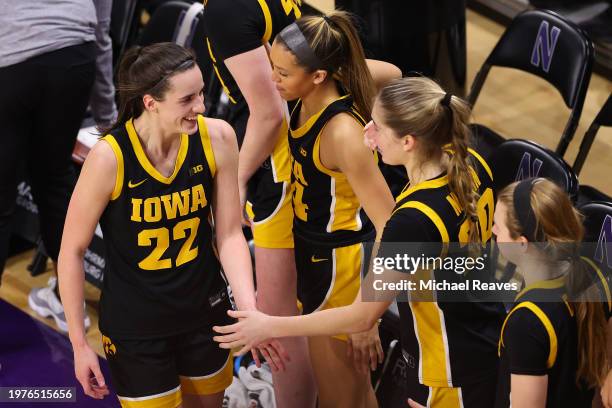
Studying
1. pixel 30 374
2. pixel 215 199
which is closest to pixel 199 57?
pixel 30 374

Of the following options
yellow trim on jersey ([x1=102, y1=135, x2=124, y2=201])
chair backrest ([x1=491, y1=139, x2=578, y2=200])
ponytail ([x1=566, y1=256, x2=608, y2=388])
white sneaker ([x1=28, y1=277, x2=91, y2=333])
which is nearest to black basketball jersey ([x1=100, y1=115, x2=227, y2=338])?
yellow trim on jersey ([x1=102, y1=135, x2=124, y2=201])

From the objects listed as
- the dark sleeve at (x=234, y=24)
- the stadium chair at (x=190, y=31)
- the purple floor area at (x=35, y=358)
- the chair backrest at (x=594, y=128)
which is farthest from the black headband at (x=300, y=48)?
the stadium chair at (x=190, y=31)

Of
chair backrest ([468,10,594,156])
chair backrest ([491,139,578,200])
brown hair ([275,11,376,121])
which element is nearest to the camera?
brown hair ([275,11,376,121])

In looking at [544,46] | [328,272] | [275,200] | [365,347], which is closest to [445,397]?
[365,347]

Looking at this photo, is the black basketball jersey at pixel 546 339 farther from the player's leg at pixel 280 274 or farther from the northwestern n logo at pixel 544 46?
the northwestern n logo at pixel 544 46

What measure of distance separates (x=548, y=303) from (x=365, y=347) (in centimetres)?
79

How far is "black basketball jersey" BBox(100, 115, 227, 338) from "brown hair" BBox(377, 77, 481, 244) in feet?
1.86

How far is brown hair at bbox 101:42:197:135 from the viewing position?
8.85 feet

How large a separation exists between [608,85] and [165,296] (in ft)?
12.4

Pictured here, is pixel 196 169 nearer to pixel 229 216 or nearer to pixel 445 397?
pixel 229 216

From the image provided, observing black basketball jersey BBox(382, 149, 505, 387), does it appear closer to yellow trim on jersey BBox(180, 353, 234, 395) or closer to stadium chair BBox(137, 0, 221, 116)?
yellow trim on jersey BBox(180, 353, 234, 395)

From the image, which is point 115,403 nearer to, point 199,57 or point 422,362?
point 422,362

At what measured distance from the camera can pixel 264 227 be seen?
11.1 feet

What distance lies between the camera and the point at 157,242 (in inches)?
111
